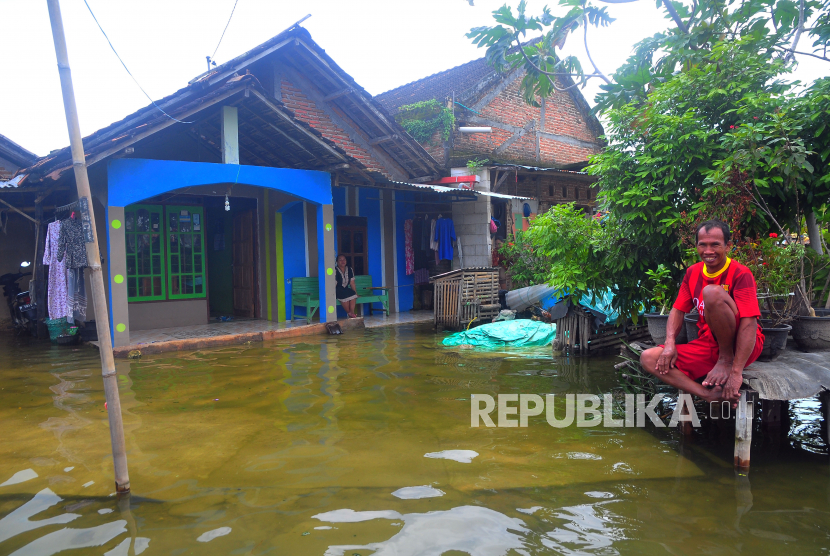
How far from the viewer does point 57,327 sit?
9.78 metres

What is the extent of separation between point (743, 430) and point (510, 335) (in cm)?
548

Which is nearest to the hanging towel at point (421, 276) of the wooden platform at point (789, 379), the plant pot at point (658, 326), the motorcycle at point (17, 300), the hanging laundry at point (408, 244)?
the hanging laundry at point (408, 244)

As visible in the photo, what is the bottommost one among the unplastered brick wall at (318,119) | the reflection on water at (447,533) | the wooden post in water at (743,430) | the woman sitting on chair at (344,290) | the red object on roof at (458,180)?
the reflection on water at (447,533)

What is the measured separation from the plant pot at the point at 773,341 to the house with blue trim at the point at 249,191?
765 cm

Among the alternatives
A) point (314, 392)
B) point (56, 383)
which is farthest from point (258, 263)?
point (314, 392)

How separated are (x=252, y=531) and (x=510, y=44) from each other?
558 cm

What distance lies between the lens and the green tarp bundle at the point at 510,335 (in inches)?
365

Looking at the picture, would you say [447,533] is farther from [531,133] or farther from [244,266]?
[531,133]

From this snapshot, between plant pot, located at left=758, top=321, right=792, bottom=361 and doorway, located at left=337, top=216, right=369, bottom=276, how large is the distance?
9.61 m

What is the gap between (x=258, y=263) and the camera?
39.8 feet

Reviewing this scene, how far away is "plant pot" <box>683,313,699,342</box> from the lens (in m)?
4.63

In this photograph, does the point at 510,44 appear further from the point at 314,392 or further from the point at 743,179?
the point at 314,392

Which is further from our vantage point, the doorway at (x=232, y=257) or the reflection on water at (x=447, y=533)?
the doorway at (x=232, y=257)

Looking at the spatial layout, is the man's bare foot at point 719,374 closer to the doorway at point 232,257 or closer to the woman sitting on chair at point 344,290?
the woman sitting on chair at point 344,290
